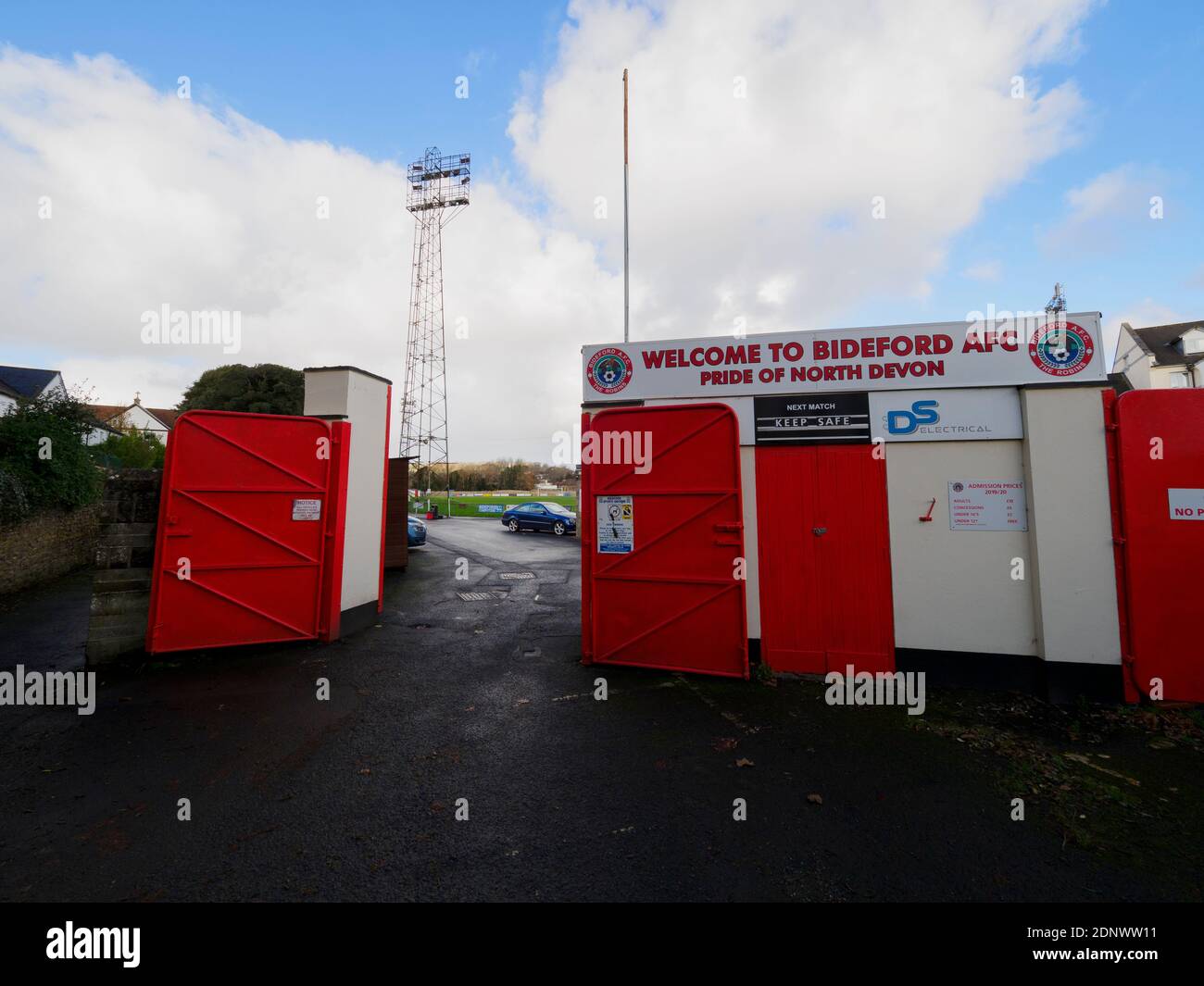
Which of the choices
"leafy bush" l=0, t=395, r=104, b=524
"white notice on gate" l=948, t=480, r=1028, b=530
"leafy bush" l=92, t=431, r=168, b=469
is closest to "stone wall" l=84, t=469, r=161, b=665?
"leafy bush" l=0, t=395, r=104, b=524

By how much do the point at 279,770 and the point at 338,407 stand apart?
457cm

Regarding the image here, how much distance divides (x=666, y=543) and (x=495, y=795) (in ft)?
10.2

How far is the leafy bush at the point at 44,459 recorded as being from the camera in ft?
31.6

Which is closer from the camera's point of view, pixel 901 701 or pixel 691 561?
pixel 901 701

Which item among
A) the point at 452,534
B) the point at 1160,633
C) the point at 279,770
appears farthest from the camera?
the point at 452,534

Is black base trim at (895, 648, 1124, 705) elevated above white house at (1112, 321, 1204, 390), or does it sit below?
below

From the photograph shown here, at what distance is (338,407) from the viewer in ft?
21.5

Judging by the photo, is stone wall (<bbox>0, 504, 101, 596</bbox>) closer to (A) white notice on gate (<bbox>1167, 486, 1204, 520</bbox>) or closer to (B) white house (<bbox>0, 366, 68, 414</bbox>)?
(A) white notice on gate (<bbox>1167, 486, 1204, 520</bbox>)

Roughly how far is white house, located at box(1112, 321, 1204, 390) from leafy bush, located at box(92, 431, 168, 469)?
176 feet

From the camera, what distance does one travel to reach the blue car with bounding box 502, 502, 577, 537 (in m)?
21.9

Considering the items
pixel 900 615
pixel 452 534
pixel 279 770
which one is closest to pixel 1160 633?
pixel 900 615
